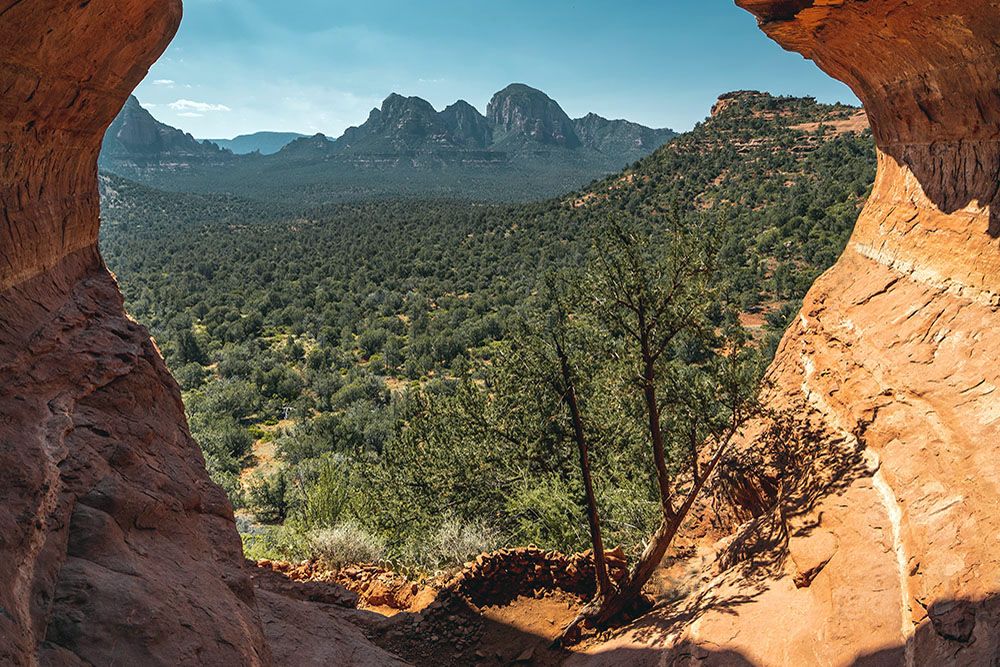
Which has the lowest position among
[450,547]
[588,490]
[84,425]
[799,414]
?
[450,547]

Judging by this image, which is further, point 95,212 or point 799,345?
point 799,345

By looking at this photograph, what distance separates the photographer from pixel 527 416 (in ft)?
31.0

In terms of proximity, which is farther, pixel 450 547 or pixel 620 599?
pixel 450 547

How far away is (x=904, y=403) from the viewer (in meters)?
6.68

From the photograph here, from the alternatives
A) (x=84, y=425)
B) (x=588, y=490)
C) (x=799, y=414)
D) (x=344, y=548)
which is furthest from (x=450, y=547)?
(x=84, y=425)

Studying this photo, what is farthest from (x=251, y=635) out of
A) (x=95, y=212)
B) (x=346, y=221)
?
Answer: (x=346, y=221)

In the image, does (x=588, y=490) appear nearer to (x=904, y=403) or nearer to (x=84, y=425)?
(x=904, y=403)

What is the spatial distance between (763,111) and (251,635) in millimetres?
77109

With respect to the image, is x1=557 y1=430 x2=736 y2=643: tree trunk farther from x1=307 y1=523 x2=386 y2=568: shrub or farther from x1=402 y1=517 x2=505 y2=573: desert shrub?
x1=307 y1=523 x2=386 y2=568: shrub

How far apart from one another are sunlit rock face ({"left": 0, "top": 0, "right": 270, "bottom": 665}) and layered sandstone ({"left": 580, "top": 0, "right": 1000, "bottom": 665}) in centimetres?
588

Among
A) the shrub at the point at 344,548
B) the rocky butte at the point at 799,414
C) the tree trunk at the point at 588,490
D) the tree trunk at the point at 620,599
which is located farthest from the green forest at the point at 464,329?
the rocky butte at the point at 799,414

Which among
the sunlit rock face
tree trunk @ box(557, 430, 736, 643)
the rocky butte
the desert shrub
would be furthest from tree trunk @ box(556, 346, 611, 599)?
the sunlit rock face

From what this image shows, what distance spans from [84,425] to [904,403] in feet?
30.2

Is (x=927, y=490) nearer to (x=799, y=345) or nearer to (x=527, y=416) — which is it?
(x=799, y=345)
